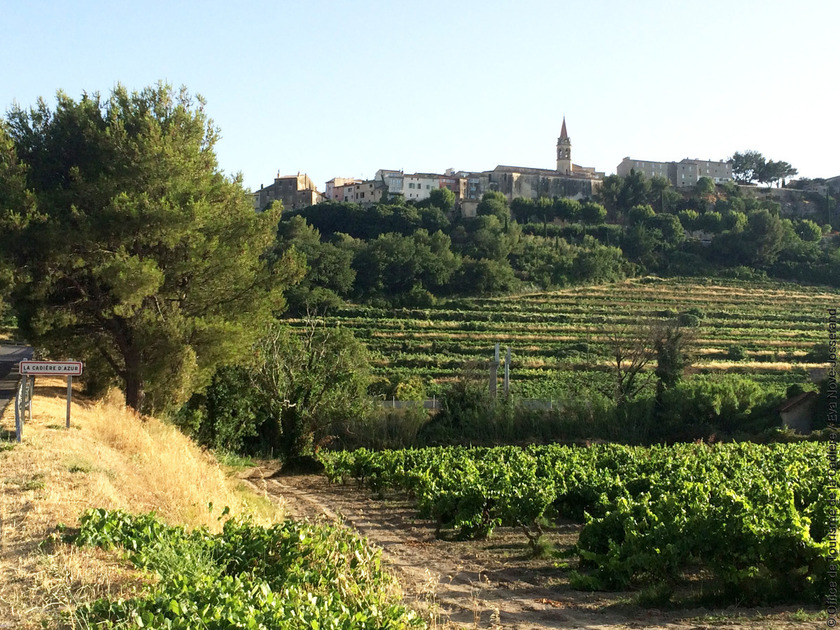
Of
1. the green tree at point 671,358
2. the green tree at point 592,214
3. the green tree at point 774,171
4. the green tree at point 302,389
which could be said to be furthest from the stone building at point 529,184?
the green tree at point 302,389

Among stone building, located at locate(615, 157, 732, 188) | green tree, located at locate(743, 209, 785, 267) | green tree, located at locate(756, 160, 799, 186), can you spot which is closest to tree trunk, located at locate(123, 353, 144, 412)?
green tree, located at locate(743, 209, 785, 267)

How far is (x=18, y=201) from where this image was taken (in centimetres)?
1873

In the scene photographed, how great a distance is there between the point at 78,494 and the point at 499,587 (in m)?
5.60

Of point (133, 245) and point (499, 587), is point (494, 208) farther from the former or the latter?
point (499, 587)

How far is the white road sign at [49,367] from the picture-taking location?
44.6 ft

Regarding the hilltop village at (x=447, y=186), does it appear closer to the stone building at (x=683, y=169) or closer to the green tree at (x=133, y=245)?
the stone building at (x=683, y=169)

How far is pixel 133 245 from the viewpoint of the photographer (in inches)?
794

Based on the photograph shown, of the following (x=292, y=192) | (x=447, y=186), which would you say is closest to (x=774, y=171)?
(x=447, y=186)

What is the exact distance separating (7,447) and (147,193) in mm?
8757

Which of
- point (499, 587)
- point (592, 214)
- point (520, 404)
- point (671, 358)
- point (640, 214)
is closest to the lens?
point (499, 587)

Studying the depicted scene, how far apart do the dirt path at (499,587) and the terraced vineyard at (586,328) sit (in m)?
26.4

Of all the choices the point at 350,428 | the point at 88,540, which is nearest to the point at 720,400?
the point at 350,428

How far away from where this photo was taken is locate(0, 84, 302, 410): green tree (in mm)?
19031

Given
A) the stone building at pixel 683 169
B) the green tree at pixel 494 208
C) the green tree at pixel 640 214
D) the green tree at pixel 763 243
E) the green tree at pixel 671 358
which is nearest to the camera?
the green tree at pixel 671 358
